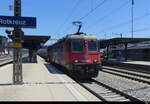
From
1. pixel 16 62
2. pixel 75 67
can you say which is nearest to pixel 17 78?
pixel 16 62

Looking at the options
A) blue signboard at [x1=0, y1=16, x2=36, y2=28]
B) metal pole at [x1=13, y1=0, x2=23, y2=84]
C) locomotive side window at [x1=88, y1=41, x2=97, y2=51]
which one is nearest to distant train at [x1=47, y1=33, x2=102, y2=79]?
locomotive side window at [x1=88, y1=41, x2=97, y2=51]

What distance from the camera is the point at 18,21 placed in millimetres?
15766

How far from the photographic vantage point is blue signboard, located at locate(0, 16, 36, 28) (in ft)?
51.0

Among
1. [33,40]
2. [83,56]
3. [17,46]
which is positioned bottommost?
[83,56]

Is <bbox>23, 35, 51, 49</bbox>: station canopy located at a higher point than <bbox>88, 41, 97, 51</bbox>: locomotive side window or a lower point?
higher

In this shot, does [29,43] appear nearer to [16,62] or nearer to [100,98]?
[16,62]

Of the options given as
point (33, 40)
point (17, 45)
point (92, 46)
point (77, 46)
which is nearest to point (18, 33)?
point (17, 45)

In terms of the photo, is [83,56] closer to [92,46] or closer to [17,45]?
[92,46]

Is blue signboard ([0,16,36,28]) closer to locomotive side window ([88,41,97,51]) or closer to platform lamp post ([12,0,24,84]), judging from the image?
platform lamp post ([12,0,24,84])

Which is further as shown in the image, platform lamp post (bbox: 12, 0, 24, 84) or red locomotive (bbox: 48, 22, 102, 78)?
red locomotive (bbox: 48, 22, 102, 78)

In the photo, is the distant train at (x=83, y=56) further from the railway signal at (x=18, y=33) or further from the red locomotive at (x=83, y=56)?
the railway signal at (x=18, y=33)

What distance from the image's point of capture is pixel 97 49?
64.5 feet

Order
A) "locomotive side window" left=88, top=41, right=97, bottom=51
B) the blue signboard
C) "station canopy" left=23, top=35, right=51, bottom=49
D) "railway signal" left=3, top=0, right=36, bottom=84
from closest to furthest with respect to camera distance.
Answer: the blue signboard < "railway signal" left=3, top=0, right=36, bottom=84 < "locomotive side window" left=88, top=41, right=97, bottom=51 < "station canopy" left=23, top=35, right=51, bottom=49

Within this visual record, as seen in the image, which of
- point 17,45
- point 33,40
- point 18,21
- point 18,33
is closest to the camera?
point 18,21
